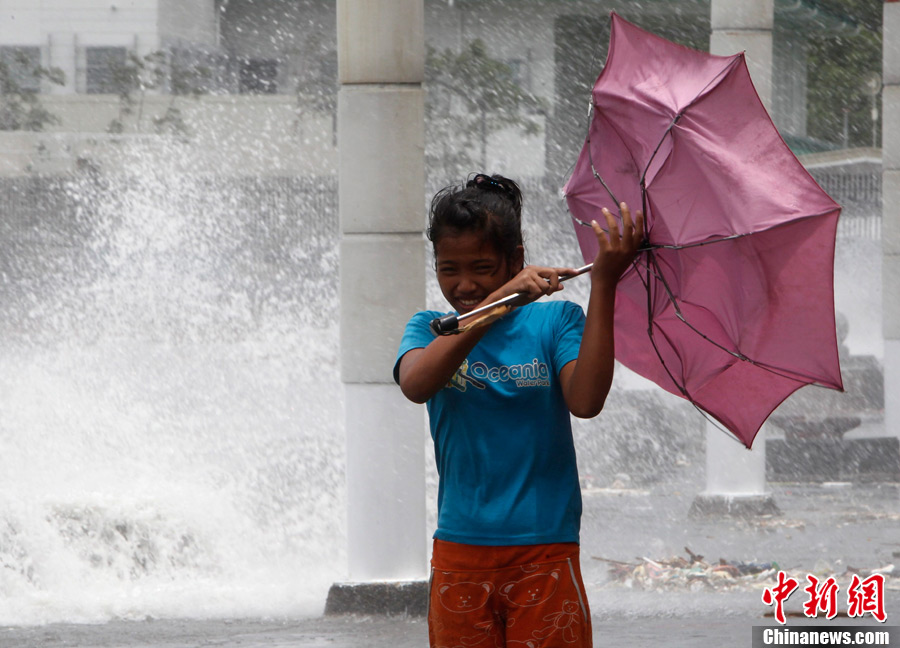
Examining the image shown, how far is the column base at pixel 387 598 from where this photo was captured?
5.70 meters

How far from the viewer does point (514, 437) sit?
266 cm

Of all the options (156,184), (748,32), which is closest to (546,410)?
(748,32)

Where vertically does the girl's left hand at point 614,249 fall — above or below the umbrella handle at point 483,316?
above

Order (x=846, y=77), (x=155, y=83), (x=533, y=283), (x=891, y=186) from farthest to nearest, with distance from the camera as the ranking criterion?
(x=846, y=77), (x=155, y=83), (x=891, y=186), (x=533, y=283)

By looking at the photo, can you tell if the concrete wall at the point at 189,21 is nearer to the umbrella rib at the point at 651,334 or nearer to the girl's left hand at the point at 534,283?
the umbrella rib at the point at 651,334

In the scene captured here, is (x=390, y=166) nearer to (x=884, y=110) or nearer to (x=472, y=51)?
(x=884, y=110)

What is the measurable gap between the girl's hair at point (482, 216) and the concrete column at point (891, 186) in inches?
308

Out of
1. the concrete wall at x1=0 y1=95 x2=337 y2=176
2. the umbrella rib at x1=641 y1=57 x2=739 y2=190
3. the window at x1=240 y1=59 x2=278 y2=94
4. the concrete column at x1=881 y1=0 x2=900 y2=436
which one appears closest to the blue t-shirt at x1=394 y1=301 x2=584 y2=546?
the umbrella rib at x1=641 y1=57 x2=739 y2=190

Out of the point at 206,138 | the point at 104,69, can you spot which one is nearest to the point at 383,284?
the point at 206,138

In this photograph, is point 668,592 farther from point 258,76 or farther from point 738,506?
point 258,76

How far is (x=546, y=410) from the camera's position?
2662 mm

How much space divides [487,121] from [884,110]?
22.3ft

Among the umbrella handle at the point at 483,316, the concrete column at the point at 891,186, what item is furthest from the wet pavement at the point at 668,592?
the umbrella handle at the point at 483,316

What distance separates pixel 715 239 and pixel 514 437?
1.94 ft
